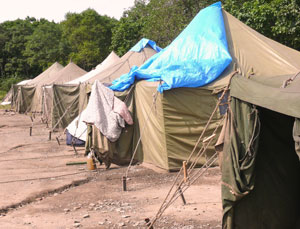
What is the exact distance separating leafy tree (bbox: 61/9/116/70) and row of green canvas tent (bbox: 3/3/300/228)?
110 feet

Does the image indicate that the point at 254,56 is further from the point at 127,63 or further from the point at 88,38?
the point at 88,38

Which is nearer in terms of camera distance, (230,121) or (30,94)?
(230,121)

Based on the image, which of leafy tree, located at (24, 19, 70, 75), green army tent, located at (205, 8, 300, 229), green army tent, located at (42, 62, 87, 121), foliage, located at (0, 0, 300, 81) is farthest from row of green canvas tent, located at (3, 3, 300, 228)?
leafy tree, located at (24, 19, 70, 75)

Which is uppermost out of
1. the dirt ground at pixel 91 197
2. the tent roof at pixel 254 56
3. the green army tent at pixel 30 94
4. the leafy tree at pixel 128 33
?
the leafy tree at pixel 128 33

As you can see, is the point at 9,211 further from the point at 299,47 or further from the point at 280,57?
the point at 299,47

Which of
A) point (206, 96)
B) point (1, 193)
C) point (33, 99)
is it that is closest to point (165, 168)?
point (206, 96)

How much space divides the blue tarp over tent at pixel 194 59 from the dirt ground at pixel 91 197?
2177mm

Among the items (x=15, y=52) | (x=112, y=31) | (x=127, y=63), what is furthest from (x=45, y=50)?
(x=127, y=63)

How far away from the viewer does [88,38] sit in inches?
1837

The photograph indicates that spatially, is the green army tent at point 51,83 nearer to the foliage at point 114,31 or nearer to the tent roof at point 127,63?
the foliage at point 114,31

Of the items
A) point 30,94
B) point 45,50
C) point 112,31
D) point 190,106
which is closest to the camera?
point 190,106

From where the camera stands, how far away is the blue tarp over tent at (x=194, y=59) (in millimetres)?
9867

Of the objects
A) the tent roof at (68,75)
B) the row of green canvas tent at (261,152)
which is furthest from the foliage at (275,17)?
the row of green canvas tent at (261,152)

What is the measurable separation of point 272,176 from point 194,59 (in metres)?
5.61
